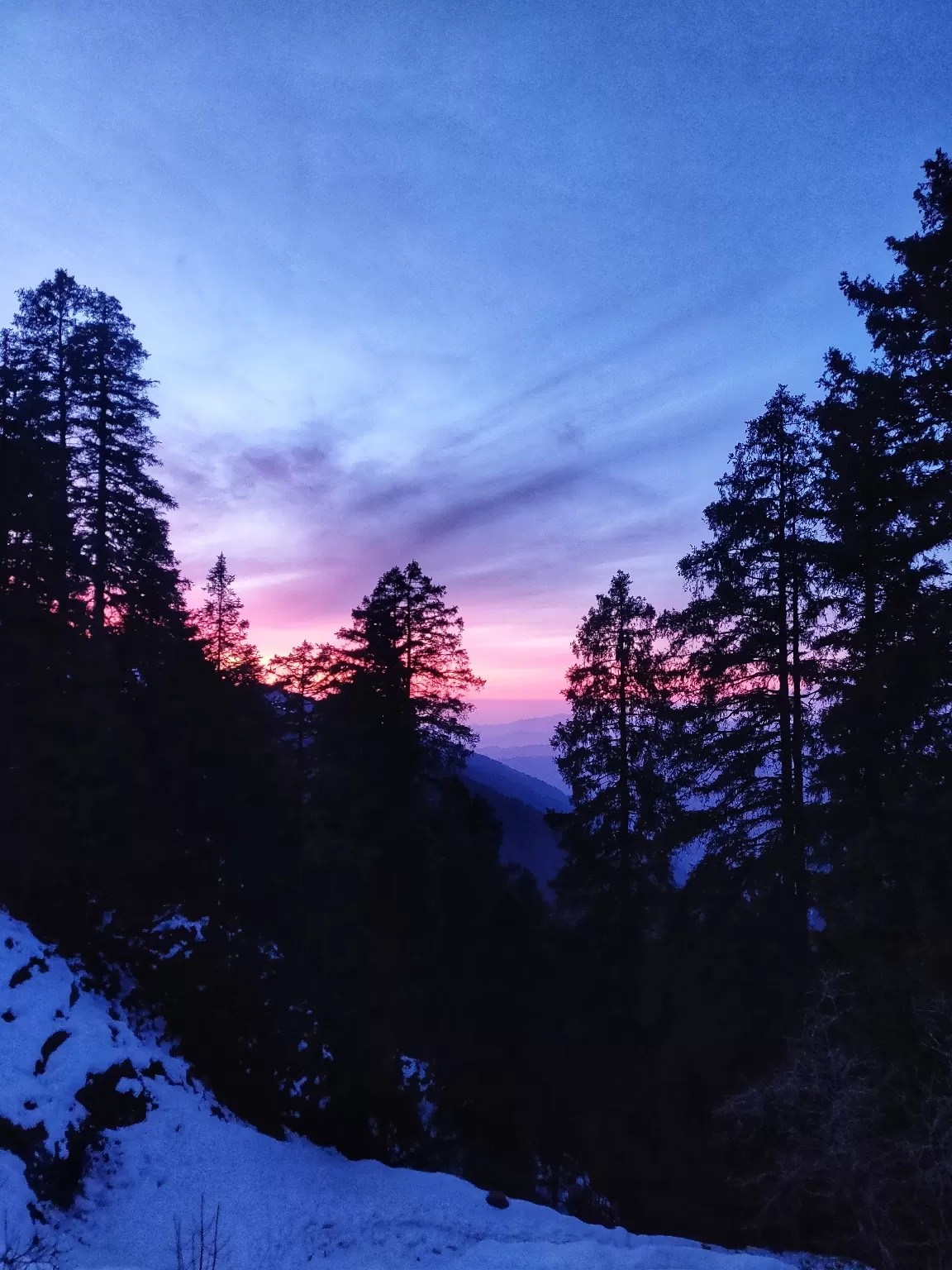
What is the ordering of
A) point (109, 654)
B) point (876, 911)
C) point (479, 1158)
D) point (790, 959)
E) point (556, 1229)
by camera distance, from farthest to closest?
point (479, 1158) → point (109, 654) → point (790, 959) → point (556, 1229) → point (876, 911)

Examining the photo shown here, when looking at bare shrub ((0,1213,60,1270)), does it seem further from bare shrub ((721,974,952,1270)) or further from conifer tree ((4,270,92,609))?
conifer tree ((4,270,92,609))

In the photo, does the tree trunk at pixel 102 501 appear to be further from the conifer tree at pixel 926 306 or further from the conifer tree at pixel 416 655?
the conifer tree at pixel 926 306

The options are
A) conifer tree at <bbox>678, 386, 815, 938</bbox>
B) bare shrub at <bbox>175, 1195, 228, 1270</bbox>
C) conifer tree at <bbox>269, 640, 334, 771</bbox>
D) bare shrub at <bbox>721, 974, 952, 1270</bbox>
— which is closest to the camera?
bare shrub at <bbox>721, 974, 952, 1270</bbox>

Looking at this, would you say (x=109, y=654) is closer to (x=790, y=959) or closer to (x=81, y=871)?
(x=81, y=871)

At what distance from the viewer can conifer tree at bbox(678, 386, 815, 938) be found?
13984 millimetres

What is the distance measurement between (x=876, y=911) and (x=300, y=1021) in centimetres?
1306

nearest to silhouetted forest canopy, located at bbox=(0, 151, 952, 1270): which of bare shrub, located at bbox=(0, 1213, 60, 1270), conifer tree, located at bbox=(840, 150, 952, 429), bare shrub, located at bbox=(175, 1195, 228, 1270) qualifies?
conifer tree, located at bbox=(840, 150, 952, 429)

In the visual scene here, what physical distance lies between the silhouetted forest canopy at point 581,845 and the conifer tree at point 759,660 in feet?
0.24

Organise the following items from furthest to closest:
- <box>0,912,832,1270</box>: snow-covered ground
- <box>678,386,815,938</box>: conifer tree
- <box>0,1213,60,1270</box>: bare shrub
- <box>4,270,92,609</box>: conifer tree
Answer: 1. <box>4,270,92,609</box>: conifer tree
2. <box>678,386,815,938</box>: conifer tree
3. <box>0,912,832,1270</box>: snow-covered ground
4. <box>0,1213,60,1270</box>: bare shrub

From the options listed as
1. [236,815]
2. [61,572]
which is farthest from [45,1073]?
[61,572]

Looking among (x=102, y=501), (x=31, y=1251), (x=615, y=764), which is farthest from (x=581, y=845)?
(x=102, y=501)

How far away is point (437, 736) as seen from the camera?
60.4 ft

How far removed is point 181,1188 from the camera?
10.9 metres

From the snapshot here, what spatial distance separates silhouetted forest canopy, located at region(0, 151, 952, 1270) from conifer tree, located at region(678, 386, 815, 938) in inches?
2.8
